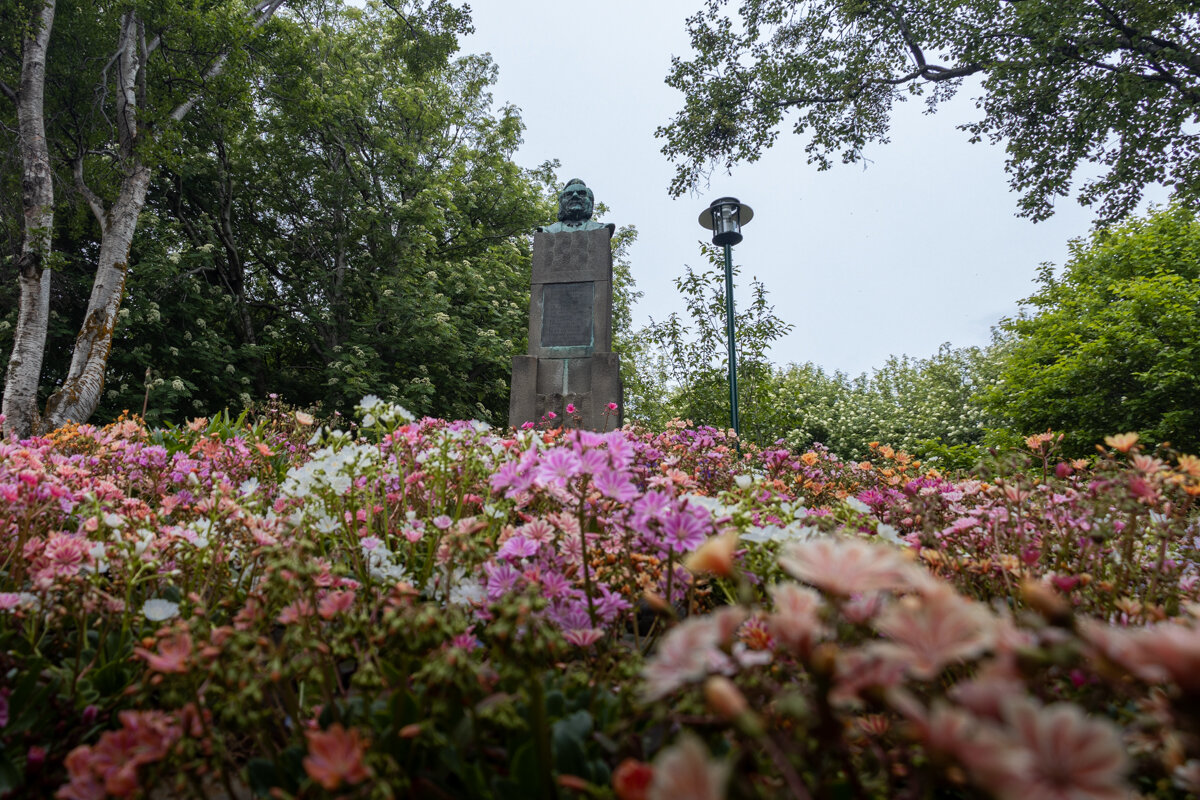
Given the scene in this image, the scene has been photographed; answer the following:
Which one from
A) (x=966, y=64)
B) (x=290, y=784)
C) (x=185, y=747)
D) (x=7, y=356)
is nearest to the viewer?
(x=185, y=747)

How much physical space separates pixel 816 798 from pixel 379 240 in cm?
1370

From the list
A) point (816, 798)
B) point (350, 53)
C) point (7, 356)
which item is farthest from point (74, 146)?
point (816, 798)

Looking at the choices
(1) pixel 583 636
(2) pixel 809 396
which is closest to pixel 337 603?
(1) pixel 583 636

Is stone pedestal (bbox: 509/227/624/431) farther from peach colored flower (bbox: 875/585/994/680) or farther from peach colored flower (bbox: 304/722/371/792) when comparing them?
peach colored flower (bbox: 875/585/994/680)

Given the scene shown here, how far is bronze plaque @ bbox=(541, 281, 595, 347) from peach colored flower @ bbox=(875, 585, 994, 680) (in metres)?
6.28

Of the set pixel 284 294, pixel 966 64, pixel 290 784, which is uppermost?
pixel 966 64

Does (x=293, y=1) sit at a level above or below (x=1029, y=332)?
above

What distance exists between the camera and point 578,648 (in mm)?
1140

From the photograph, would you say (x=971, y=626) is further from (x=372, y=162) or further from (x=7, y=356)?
(x=372, y=162)

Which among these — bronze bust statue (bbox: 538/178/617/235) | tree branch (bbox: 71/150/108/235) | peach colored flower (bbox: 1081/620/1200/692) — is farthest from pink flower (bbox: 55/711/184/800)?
tree branch (bbox: 71/150/108/235)

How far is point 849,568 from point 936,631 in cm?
8

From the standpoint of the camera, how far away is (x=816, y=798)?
0.50 meters

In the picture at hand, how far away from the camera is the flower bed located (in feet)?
1.32

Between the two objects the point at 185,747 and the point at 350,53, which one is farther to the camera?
the point at 350,53
